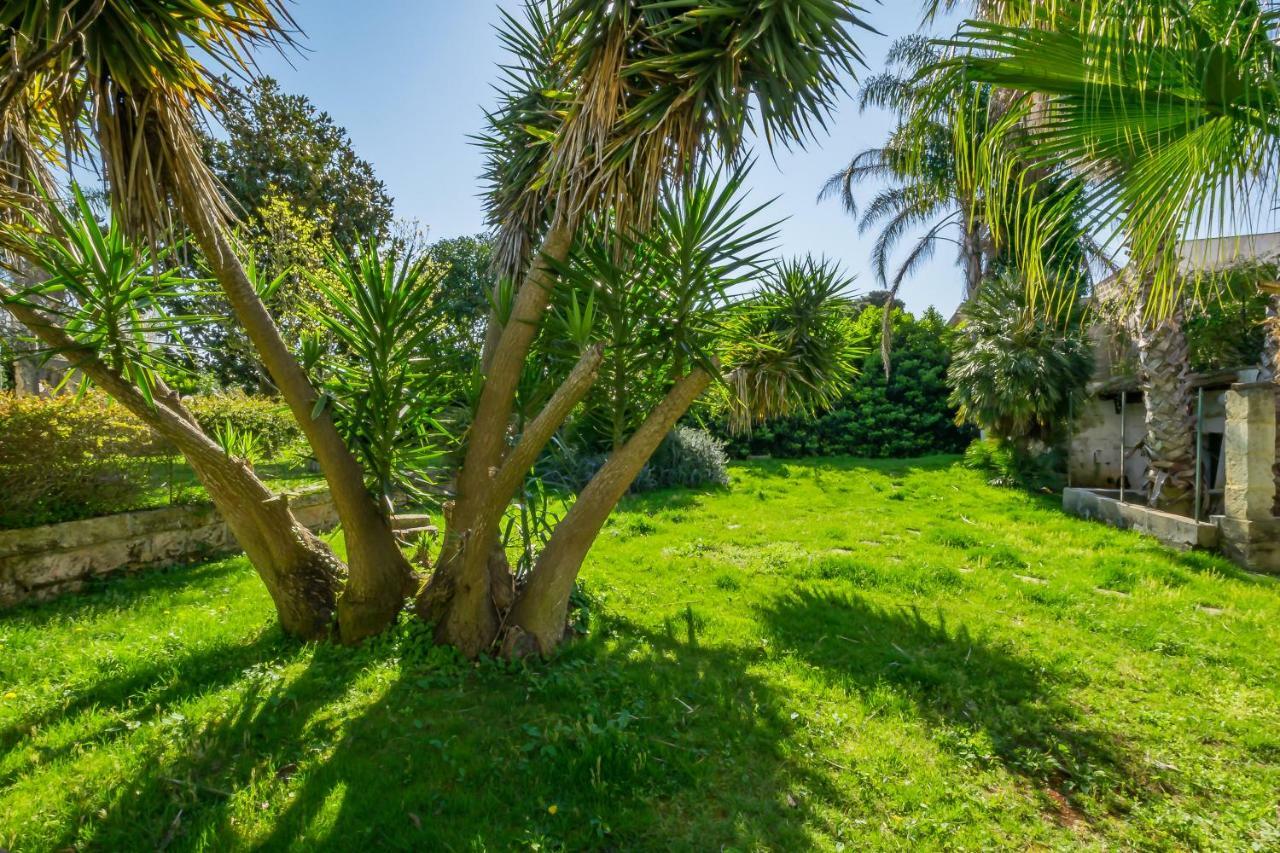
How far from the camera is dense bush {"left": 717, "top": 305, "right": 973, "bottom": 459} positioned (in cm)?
1593

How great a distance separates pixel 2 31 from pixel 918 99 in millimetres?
3950

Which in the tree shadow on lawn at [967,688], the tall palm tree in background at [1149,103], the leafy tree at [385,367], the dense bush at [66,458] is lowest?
the tree shadow on lawn at [967,688]

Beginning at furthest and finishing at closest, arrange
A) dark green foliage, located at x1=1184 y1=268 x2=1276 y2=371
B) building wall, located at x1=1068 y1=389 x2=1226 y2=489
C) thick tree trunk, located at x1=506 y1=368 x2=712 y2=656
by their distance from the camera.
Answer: building wall, located at x1=1068 y1=389 x2=1226 y2=489
dark green foliage, located at x1=1184 y1=268 x2=1276 y2=371
thick tree trunk, located at x1=506 y1=368 x2=712 y2=656

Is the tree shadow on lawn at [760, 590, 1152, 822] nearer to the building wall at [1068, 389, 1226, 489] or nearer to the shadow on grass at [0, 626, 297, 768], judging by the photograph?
the shadow on grass at [0, 626, 297, 768]

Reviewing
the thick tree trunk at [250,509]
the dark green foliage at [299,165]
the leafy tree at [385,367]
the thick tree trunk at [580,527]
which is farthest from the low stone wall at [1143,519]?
the dark green foliage at [299,165]

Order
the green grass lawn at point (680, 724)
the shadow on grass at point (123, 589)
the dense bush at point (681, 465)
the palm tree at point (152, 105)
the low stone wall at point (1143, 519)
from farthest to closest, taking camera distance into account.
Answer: the dense bush at point (681, 465)
the low stone wall at point (1143, 519)
the shadow on grass at point (123, 589)
the green grass lawn at point (680, 724)
the palm tree at point (152, 105)

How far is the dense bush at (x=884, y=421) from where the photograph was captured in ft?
52.3

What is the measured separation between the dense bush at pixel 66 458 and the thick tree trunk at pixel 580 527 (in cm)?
387

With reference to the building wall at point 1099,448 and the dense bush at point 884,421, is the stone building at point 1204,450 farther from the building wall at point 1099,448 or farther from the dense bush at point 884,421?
the dense bush at point 884,421

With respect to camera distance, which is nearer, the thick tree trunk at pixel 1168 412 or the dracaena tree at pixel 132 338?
the dracaena tree at pixel 132 338

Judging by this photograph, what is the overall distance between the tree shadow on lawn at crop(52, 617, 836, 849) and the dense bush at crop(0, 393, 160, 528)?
342cm

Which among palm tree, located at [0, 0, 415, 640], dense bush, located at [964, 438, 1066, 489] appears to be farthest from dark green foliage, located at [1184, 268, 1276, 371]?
palm tree, located at [0, 0, 415, 640]

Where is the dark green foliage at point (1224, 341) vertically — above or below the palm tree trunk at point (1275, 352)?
above

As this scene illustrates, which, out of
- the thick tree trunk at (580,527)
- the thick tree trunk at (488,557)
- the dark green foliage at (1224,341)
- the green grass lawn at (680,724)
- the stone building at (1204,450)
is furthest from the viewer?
the dark green foliage at (1224,341)
